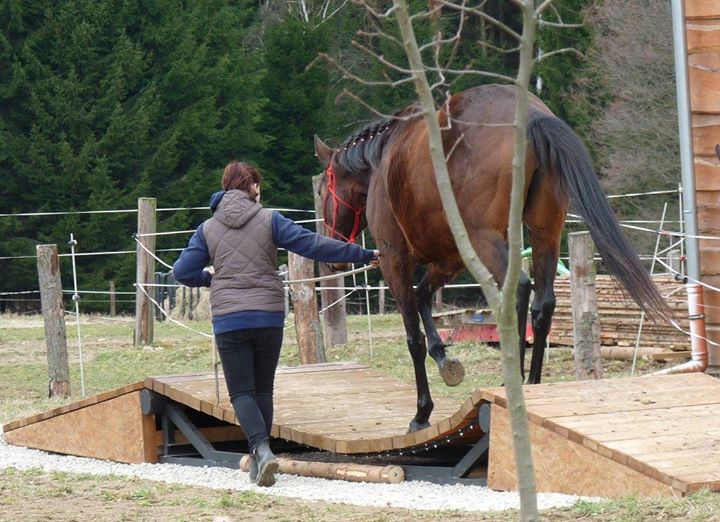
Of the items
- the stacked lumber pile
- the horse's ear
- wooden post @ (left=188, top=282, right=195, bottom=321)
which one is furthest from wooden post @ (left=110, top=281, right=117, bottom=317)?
the horse's ear

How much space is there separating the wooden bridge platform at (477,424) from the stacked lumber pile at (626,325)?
415 centimetres

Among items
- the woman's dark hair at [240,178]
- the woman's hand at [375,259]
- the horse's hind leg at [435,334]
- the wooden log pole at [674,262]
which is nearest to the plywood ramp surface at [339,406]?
the horse's hind leg at [435,334]

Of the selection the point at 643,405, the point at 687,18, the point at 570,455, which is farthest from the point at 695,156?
the point at 570,455

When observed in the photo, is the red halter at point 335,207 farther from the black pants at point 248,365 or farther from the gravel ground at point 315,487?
the gravel ground at point 315,487

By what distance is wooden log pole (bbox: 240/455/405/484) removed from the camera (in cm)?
620

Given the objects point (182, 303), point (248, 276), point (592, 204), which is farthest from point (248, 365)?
point (182, 303)

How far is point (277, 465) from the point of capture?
6.19 m

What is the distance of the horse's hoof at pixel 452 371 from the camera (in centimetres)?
646

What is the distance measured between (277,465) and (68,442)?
2277mm

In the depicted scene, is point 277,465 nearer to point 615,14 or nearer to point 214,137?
point 615,14

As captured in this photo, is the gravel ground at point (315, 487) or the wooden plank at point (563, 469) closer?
the wooden plank at point (563, 469)

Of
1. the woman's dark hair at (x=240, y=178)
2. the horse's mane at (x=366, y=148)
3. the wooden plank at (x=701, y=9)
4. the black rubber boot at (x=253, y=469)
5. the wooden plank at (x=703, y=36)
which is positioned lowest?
the black rubber boot at (x=253, y=469)

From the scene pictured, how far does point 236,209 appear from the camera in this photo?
6.27 meters

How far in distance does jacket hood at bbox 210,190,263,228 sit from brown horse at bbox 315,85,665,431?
802 millimetres
